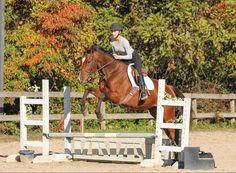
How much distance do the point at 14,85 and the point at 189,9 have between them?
6527mm

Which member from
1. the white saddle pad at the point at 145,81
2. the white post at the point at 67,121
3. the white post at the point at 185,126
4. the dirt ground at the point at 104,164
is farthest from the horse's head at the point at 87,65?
the white post at the point at 185,126

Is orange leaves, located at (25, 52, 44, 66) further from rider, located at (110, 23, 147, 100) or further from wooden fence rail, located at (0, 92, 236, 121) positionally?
rider, located at (110, 23, 147, 100)

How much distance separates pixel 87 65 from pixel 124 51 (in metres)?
0.84

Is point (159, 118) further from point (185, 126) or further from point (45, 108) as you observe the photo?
point (45, 108)

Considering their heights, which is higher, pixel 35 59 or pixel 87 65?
pixel 35 59

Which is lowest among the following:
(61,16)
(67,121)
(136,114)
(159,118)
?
(136,114)

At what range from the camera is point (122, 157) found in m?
12.3

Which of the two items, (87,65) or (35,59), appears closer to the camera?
(87,65)

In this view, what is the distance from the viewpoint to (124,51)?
42.0 feet

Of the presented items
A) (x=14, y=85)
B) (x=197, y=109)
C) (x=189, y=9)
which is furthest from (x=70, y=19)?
(x=197, y=109)

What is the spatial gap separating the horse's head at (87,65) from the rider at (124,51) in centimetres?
48

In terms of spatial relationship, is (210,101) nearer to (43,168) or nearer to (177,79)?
(177,79)

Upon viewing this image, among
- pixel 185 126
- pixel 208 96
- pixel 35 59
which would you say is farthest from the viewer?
pixel 208 96

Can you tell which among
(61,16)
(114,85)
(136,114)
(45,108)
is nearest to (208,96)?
(136,114)
